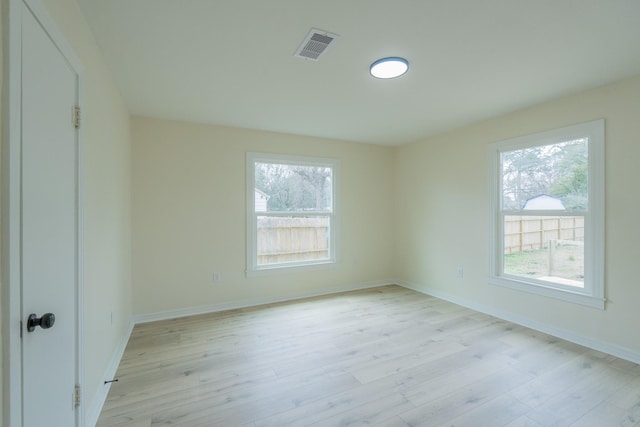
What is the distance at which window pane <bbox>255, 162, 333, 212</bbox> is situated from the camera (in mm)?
4230

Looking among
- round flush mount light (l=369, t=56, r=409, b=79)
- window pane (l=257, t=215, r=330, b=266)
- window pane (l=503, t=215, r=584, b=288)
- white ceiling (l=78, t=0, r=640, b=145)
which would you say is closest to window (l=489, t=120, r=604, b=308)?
window pane (l=503, t=215, r=584, b=288)

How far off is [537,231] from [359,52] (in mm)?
2878

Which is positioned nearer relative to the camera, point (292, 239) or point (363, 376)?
point (363, 376)

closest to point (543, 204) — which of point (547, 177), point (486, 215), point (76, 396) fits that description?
point (547, 177)

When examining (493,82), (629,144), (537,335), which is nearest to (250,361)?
(537,335)

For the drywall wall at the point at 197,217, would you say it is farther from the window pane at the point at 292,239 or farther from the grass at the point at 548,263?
the grass at the point at 548,263

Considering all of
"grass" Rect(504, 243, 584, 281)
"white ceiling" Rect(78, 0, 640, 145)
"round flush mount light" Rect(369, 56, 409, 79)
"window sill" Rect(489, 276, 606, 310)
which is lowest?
"window sill" Rect(489, 276, 606, 310)

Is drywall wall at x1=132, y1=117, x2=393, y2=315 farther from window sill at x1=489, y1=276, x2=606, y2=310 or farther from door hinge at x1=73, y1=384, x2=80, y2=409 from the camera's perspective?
window sill at x1=489, y1=276, x2=606, y2=310

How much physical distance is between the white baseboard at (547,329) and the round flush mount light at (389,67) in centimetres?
310

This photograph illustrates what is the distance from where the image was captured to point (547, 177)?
3.22 metres

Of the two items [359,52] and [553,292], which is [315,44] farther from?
[553,292]

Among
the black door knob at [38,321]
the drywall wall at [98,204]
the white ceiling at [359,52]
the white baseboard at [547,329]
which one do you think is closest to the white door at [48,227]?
the black door knob at [38,321]

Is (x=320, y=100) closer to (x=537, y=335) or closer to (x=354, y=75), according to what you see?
(x=354, y=75)

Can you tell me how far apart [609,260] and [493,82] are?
200 cm
